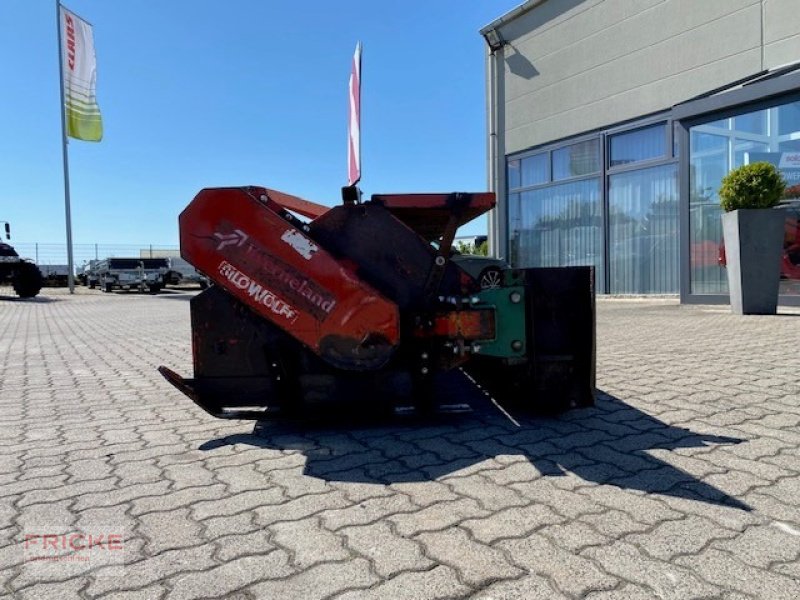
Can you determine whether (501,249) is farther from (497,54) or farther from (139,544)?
(139,544)

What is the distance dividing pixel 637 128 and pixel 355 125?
10.8 metres

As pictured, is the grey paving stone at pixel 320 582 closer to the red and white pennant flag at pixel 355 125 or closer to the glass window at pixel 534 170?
the red and white pennant flag at pixel 355 125

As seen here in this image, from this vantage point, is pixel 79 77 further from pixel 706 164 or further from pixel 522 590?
pixel 522 590

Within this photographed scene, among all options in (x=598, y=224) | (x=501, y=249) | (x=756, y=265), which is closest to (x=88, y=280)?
(x=501, y=249)

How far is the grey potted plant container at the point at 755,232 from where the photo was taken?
9305 mm

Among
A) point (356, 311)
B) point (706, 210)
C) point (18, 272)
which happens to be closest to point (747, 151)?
point (706, 210)

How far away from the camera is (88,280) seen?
36.5 m

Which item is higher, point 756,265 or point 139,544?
point 756,265

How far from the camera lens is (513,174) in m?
18.5

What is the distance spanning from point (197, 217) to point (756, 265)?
9.59m

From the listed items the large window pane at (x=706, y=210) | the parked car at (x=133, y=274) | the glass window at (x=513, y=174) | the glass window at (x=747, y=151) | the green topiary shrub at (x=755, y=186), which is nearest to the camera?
the green topiary shrub at (x=755, y=186)

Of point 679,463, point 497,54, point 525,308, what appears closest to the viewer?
point 679,463

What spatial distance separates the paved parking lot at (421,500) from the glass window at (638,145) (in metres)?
11.3

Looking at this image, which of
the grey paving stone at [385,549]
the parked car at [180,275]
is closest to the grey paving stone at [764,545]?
the grey paving stone at [385,549]
